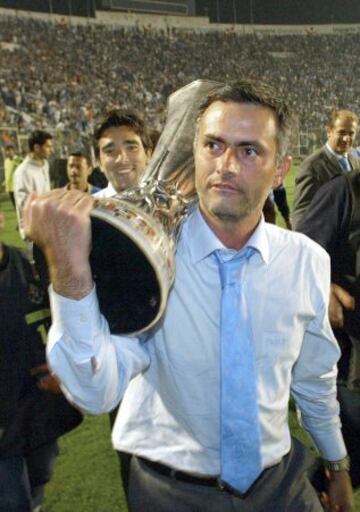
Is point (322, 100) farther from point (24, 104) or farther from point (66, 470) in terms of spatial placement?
point (66, 470)

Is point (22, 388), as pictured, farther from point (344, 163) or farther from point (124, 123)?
point (344, 163)

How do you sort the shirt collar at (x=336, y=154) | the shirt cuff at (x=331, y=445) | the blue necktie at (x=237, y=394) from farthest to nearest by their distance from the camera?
the shirt collar at (x=336, y=154) → the shirt cuff at (x=331, y=445) → the blue necktie at (x=237, y=394)

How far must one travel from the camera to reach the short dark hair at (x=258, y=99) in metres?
1.28


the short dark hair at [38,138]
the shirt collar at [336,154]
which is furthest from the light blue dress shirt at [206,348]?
the short dark hair at [38,138]

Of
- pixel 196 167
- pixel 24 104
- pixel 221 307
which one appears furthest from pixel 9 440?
pixel 24 104

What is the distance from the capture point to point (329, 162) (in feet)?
13.7

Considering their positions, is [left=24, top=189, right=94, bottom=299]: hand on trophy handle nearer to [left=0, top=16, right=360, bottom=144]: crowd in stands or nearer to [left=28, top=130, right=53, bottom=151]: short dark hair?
[left=28, top=130, right=53, bottom=151]: short dark hair

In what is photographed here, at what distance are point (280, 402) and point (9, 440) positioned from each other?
973 mm

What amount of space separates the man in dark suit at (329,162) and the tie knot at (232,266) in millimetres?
2325

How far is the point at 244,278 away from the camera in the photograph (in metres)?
1.33

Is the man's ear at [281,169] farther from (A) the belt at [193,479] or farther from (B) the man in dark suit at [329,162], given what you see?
(B) the man in dark suit at [329,162]

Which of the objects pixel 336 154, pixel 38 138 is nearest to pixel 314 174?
pixel 336 154

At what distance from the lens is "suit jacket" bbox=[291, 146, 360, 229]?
155 inches

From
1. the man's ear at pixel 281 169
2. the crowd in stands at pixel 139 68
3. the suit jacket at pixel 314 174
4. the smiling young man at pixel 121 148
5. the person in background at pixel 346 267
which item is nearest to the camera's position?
the man's ear at pixel 281 169
